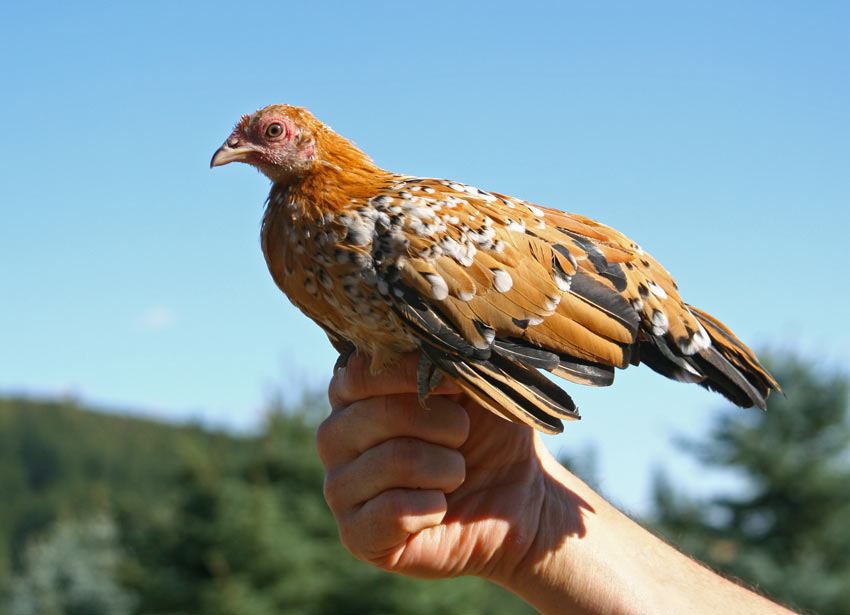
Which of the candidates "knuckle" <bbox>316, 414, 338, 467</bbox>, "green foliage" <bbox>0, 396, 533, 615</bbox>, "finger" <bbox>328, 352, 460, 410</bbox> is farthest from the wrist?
"green foliage" <bbox>0, 396, 533, 615</bbox>

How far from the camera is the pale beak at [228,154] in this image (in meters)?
3.29

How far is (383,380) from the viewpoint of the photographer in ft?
9.47

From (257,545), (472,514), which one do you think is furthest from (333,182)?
(257,545)

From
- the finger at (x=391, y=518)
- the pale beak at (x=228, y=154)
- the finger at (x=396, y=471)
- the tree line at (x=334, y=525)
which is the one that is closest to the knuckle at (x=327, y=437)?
the finger at (x=396, y=471)

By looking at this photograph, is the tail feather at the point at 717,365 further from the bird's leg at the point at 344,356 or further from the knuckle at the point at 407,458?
the bird's leg at the point at 344,356

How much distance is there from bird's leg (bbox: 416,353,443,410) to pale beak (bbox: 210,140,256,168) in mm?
1213

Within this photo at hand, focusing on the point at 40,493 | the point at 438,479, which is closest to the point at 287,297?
the point at 438,479

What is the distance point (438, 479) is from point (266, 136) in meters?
1.59

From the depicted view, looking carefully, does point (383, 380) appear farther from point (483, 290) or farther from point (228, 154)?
point (228, 154)

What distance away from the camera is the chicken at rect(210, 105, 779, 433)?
2693mm

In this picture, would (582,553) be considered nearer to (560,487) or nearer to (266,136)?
(560,487)

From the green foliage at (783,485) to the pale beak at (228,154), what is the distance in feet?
73.2

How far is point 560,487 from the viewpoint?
3.25 metres

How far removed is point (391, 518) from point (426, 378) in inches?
20.5
